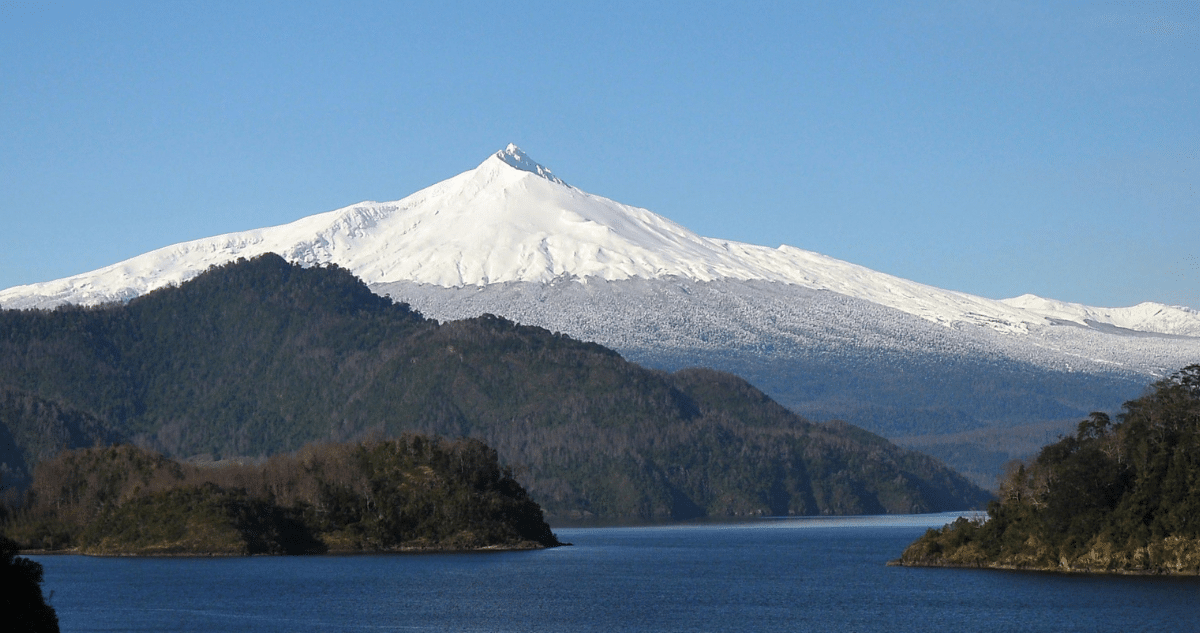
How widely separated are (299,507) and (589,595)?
153 ft

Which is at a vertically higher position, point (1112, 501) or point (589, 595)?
point (1112, 501)

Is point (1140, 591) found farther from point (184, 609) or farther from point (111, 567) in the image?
point (111, 567)

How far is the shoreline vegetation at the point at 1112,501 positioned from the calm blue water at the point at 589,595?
9.08ft

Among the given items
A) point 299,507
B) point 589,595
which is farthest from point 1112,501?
point 299,507

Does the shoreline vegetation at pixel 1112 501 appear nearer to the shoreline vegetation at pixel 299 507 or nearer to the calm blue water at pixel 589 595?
the calm blue water at pixel 589 595

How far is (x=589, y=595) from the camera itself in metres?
93.7

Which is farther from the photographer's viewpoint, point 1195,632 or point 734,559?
point 734,559

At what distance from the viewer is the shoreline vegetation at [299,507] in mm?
129875

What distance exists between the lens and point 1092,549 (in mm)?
99250

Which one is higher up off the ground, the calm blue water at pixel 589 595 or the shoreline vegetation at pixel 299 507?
the shoreline vegetation at pixel 299 507

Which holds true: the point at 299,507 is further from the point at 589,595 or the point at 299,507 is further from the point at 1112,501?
the point at 1112,501

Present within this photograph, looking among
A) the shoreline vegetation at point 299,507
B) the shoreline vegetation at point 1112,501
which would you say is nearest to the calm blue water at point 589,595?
the shoreline vegetation at point 1112,501

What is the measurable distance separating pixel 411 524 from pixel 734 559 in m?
24.8

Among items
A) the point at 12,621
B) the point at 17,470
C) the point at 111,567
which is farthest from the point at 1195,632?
the point at 17,470
